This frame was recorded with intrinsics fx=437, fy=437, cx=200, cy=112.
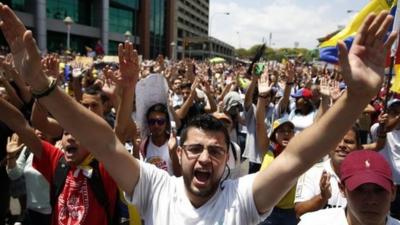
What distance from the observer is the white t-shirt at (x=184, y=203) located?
6.69ft

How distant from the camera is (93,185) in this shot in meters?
2.82

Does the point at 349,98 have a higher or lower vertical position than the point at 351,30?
lower

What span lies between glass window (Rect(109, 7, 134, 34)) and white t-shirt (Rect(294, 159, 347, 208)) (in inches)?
1842

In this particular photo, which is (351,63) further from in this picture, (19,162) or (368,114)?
(368,114)

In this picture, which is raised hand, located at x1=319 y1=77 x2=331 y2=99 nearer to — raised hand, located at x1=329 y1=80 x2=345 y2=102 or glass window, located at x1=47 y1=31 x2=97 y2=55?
raised hand, located at x1=329 y1=80 x2=345 y2=102

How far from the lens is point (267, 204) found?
2.03 meters

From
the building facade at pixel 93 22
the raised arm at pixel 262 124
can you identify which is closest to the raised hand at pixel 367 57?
the raised arm at pixel 262 124

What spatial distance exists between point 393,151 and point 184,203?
3.36 meters

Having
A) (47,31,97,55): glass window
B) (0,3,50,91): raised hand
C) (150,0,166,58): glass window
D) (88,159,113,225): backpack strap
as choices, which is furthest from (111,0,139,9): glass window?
(0,3,50,91): raised hand

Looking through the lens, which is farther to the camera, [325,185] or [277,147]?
[277,147]

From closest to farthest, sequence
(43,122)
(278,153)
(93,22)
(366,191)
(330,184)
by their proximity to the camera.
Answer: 1. (366,191)
2. (330,184)
3. (43,122)
4. (278,153)
5. (93,22)

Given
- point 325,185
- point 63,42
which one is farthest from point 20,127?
point 63,42

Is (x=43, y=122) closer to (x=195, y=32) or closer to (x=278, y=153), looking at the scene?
(x=278, y=153)

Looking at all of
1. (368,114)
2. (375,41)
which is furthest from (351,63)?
(368,114)
